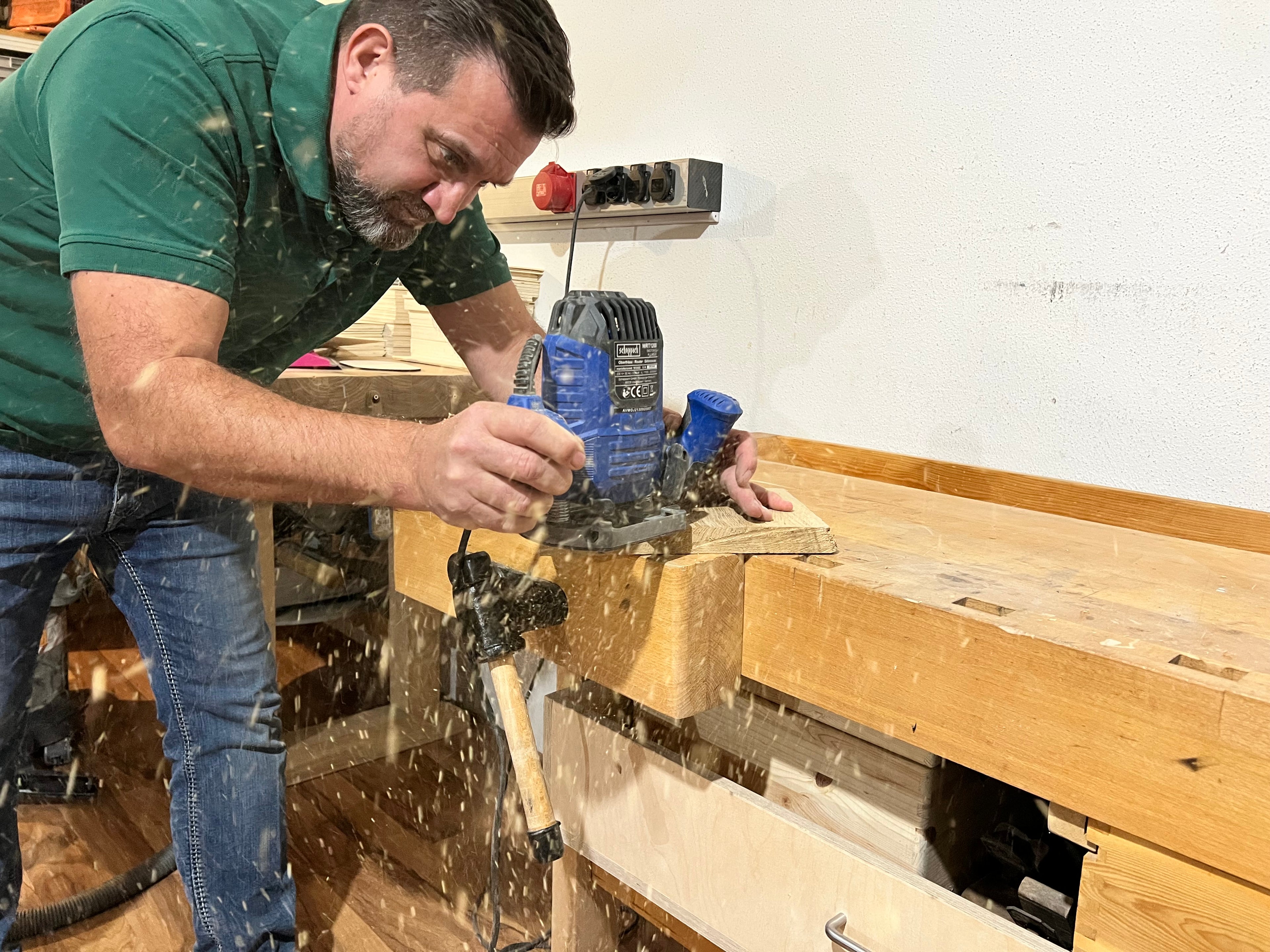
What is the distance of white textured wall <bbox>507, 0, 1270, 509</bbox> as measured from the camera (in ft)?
3.13

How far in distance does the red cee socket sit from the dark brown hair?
75 cm

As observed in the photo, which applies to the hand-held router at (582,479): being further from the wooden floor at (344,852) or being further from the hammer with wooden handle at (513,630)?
the wooden floor at (344,852)

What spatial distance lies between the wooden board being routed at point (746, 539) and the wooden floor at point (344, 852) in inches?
35.7

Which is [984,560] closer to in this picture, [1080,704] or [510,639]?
[1080,704]

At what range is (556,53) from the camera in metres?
0.88

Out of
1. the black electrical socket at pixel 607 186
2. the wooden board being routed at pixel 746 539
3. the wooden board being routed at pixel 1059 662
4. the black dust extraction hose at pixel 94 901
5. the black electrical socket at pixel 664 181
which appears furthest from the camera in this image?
the black electrical socket at pixel 607 186

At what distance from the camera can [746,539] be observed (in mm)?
764

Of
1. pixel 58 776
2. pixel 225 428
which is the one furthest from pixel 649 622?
pixel 58 776

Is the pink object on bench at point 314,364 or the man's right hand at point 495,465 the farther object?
the pink object on bench at point 314,364

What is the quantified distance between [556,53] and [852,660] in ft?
2.14

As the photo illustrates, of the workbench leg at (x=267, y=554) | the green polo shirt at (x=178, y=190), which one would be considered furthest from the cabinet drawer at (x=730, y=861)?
the workbench leg at (x=267, y=554)

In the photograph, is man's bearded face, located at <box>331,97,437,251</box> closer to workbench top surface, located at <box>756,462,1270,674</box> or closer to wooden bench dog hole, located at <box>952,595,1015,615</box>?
workbench top surface, located at <box>756,462,1270,674</box>

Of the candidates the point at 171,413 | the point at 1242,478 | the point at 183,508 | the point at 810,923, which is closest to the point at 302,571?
the point at 183,508

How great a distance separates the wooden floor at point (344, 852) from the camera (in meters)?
1.33
